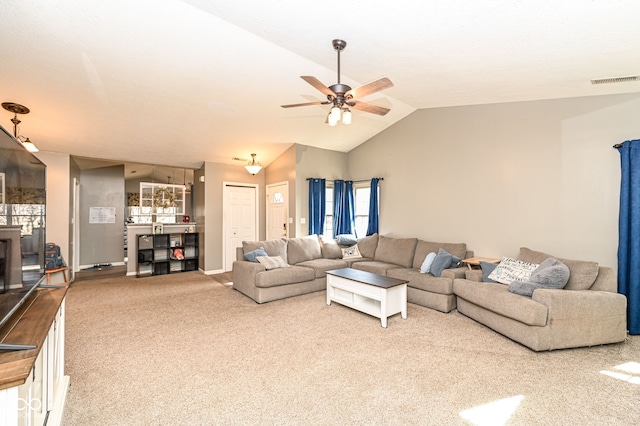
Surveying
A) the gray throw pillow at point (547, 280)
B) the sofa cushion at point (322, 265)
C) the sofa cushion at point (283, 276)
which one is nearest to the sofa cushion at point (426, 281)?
the gray throw pillow at point (547, 280)

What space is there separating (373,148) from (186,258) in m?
5.05

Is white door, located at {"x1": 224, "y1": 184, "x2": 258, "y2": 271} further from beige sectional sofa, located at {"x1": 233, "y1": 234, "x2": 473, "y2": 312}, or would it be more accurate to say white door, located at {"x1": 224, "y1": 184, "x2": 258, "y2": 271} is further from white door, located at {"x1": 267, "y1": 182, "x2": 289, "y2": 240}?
beige sectional sofa, located at {"x1": 233, "y1": 234, "x2": 473, "y2": 312}

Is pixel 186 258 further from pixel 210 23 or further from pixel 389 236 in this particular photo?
pixel 210 23

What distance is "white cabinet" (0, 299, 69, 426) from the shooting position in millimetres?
1077

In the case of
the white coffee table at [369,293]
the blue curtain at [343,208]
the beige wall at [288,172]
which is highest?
the beige wall at [288,172]

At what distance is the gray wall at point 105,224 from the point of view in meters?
7.44

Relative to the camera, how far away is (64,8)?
2512 mm

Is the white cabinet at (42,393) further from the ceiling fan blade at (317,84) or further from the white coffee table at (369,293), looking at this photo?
the white coffee table at (369,293)

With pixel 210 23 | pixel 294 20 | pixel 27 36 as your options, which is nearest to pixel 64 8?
pixel 27 36

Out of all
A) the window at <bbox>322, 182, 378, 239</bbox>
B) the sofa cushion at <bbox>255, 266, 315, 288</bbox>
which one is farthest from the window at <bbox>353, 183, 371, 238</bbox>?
the sofa cushion at <bbox>255, 266, 315, 288</bbox>

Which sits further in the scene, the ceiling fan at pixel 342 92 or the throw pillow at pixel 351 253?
the throw pillow at pixel 351 253

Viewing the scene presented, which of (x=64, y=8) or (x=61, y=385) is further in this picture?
(x=64, y=8)

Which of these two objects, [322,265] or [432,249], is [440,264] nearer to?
[432,249]

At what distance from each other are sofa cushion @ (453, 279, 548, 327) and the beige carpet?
0.30m
